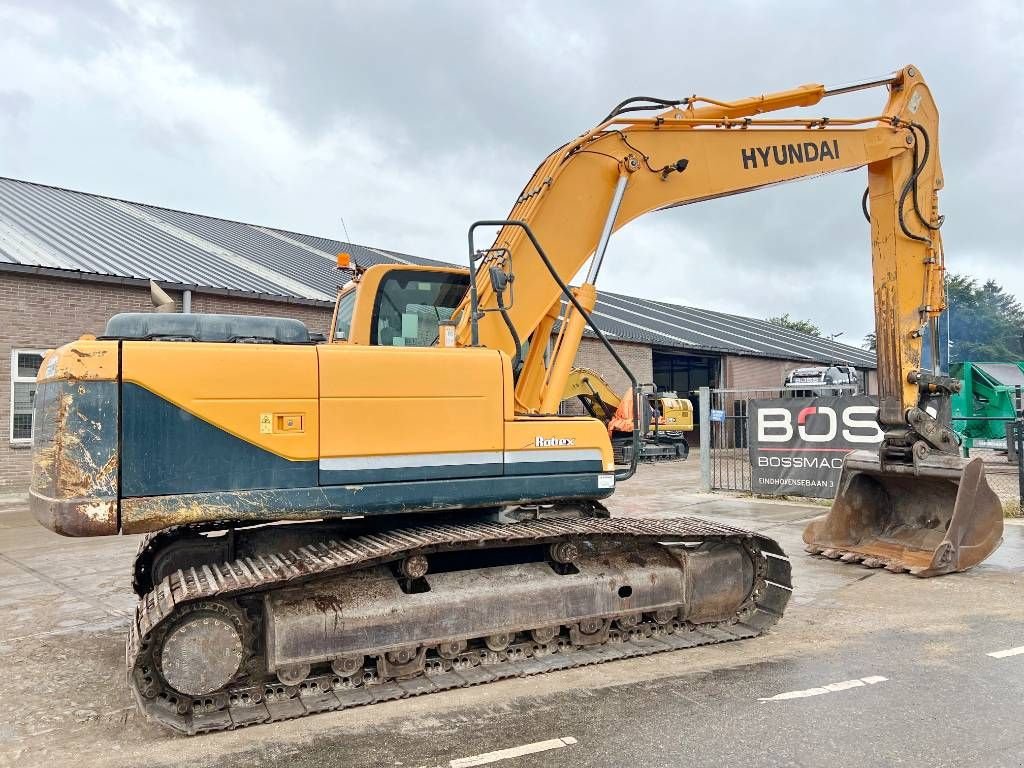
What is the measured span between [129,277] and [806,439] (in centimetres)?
1256

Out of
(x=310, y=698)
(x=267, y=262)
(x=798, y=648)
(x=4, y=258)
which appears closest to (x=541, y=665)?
(x=310, y=698)

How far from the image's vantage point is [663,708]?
416cm

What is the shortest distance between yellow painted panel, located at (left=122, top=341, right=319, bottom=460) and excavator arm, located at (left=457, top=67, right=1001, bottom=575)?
1.29 metres

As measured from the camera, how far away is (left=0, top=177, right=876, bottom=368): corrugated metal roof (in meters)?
15.5

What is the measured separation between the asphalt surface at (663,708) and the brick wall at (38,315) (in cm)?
913

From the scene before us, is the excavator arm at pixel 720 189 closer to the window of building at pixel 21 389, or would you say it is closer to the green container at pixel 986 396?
the window of building at pixel 21 389

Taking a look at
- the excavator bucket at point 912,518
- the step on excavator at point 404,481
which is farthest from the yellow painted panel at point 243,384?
the excavator bucket at point 912,518

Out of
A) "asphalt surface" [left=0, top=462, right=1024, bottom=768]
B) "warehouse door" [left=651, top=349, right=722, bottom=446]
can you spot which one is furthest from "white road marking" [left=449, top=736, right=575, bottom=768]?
"warehouse door" [left=651, top=349, right=722, bottom=446]

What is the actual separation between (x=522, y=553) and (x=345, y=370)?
1.76m

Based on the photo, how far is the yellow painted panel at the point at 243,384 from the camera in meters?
4.19

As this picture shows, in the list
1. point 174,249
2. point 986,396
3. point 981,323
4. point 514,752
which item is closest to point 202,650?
point 514,752

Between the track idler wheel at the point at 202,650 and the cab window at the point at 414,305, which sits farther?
the cab window at the point at 414,305

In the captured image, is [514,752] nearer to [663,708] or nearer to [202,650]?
[663,708]

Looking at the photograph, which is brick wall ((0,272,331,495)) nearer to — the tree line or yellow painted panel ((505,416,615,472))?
yellow painted panel ((505,416,615,472))
